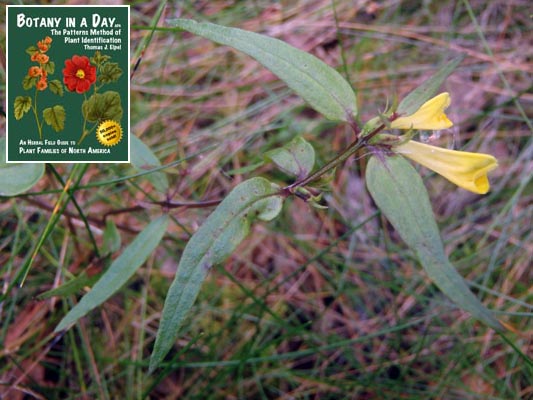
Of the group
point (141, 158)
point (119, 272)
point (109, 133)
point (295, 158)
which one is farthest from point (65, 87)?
point (295, 158)

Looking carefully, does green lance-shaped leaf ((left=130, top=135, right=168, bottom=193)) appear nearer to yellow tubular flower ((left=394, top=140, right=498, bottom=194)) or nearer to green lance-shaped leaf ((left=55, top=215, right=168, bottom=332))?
green lance-shaped leaf ((left=55, top=215, right=168, bottom=332))

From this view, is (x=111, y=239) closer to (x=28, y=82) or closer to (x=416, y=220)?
(x=28, y=82)

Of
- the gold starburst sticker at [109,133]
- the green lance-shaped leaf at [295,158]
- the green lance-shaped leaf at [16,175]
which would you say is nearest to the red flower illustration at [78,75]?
the gold starburst sticker at [109,133]

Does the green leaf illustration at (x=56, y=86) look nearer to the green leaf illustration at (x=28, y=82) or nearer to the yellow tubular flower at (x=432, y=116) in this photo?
the green leaf illustration at (x=28, y=82)

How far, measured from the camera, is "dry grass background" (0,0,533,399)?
1633 mm

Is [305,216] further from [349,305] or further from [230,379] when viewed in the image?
[230,379]

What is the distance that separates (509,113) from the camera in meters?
2.13

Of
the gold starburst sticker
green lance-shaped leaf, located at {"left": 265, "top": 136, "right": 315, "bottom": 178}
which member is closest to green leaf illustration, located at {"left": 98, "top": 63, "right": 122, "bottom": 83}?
the gold starburst sticker

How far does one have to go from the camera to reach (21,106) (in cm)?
136

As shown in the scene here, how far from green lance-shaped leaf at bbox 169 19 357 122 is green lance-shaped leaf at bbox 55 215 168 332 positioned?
0.46 m

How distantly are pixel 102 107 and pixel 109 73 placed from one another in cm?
9

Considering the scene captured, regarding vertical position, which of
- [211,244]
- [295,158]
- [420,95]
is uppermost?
[420,95]

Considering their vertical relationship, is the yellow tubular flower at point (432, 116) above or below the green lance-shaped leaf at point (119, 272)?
above

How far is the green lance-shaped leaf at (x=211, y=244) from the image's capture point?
0.92 metres
